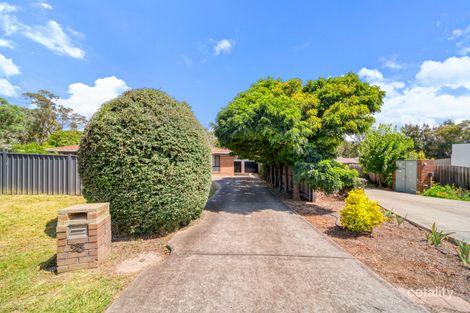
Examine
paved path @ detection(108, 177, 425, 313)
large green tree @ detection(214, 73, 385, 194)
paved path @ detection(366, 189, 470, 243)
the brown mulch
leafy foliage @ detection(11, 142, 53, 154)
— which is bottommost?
paved path @ detection(366, 189, 470, 243)

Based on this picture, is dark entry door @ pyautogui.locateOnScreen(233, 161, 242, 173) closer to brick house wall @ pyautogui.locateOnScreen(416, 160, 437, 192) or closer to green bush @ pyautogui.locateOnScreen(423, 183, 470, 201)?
brick house wall @ pyautogui.locateOnScreen(416, 160, 437, 192)

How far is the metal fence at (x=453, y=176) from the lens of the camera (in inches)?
450

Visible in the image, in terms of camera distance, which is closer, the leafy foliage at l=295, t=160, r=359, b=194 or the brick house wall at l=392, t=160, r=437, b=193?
the leafy foliage at l=295, t=160, r=359, b=194

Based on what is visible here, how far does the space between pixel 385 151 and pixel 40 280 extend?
18.7m

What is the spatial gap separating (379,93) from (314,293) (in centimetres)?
835

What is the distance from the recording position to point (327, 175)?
23.3 feet

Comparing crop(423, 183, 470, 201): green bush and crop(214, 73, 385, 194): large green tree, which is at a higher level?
crop(214, 73, 385, 194): large green tree

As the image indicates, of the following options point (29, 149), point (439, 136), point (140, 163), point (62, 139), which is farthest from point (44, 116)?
point (439, 136)

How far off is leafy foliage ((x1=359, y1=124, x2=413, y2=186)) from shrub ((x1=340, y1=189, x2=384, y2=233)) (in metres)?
11.1

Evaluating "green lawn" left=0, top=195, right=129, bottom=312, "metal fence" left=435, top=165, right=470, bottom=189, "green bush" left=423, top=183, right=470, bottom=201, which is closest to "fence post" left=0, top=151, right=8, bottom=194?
"green lawn" left=0, top=195, right=129, bottom=312

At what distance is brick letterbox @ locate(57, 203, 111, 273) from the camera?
3318mm

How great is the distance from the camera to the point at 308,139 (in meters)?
8.09

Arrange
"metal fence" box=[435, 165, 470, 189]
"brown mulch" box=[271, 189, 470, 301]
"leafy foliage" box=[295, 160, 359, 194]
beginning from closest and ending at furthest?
"brown mulch" box=[271, 189, 470, 301] < "leafy foliage" box=[295, 160, 359, 194] < "metal fence" box=[435, 165, 470, 189]

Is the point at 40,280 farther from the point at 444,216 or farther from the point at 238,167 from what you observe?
the point at 238,167
